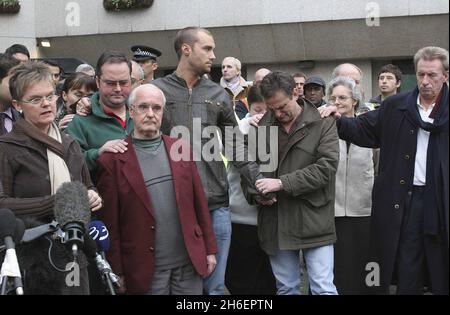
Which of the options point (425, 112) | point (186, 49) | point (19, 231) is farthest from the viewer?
point (186, 49)

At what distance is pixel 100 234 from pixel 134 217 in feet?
1.22

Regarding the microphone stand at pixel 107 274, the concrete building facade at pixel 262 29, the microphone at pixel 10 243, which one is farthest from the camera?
the concrete building facade at pixel 262 29

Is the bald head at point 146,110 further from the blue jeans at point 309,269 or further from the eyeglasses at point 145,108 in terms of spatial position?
the blue jeans at point 309,269

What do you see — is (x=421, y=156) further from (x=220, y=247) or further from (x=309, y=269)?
(x=220, y=247)

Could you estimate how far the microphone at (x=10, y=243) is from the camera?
3912mm

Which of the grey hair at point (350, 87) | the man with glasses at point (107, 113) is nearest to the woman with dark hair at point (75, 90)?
the man with glasses at point (107, 113)

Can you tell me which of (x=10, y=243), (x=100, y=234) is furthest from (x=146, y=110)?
(x=10, y=243)

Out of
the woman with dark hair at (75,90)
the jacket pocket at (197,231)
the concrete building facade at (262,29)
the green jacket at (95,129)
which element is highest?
the concrete building facade at (262,29)

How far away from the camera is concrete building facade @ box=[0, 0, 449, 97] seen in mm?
13305

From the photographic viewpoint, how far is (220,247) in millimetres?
5391

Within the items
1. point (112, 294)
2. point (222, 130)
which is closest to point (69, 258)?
point (112, 294)

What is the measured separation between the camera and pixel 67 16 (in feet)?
50.8

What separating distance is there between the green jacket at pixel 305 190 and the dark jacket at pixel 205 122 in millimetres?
283

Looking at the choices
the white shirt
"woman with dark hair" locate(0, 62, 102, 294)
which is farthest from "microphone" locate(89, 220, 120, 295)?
the white shirt
